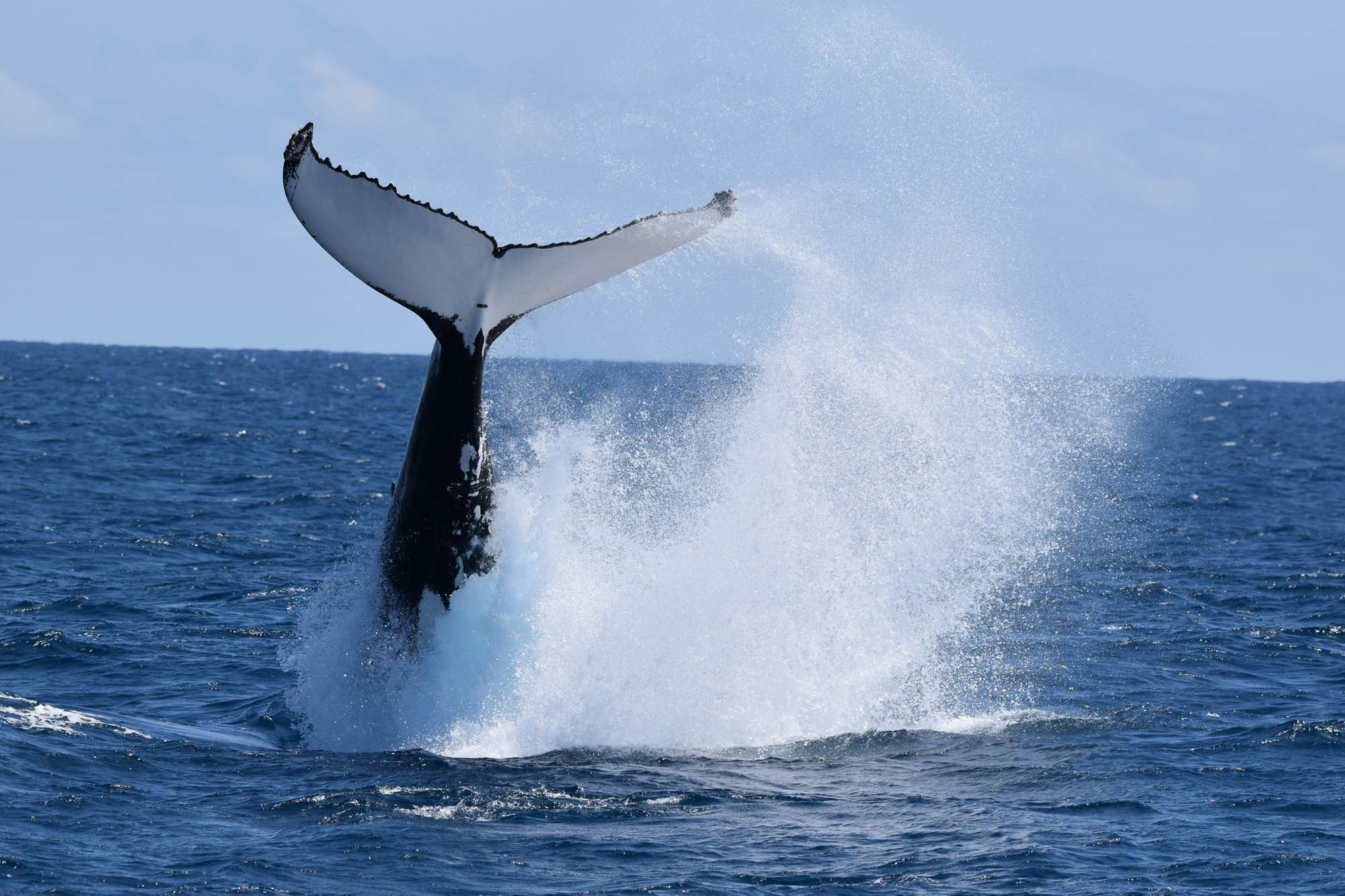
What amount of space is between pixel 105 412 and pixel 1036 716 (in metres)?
40.3

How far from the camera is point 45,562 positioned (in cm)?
1884

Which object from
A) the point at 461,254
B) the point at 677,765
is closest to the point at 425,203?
the point at 461,254

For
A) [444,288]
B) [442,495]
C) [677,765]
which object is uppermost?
[444,288]

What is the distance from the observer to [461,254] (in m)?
9.89

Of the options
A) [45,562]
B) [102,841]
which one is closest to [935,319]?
[45,562]

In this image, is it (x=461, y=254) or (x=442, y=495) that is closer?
(x=461, y=254)

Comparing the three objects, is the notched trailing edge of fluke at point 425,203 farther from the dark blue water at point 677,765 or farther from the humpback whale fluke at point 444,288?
the dark blue water at point 677,765

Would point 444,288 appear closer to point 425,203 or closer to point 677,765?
point 425,203

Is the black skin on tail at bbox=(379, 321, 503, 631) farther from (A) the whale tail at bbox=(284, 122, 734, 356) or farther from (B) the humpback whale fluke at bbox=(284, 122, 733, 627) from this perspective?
(A) the whale tail at bbox=(284, 122, 734, 356)

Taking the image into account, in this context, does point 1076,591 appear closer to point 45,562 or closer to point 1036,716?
point 1036,716

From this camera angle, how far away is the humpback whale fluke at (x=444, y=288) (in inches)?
363

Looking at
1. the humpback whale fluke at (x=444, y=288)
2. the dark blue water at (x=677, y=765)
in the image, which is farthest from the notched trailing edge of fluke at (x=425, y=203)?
the dark blue water at (x=677, y=765)

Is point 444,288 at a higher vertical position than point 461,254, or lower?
lower

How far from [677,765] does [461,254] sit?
405 cm
